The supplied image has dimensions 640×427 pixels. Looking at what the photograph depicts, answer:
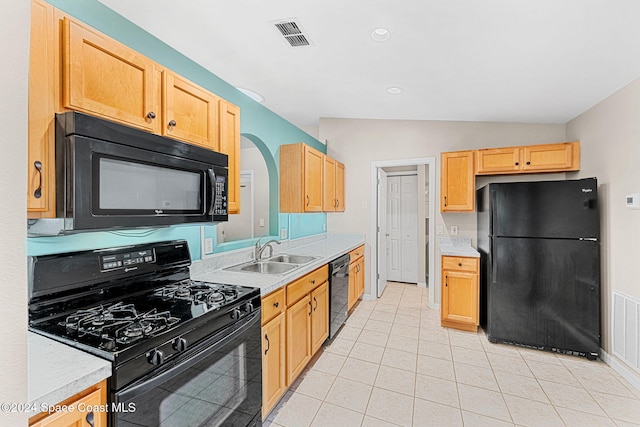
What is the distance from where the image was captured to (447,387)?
2270 mm

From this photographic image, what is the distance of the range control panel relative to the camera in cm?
143

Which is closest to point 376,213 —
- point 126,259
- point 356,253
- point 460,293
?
point 356,253

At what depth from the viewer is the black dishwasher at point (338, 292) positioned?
2867 mm

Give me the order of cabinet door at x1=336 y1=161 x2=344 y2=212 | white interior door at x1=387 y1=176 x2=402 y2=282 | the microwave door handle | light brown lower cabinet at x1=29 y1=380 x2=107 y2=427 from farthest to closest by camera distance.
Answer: white interior door at x1=387 y1=176 x2=402 y2=282, cabinet door at x1=336 y1=161 x2=344 y2=212, the microwave door handle, light brown lower cabinet at x1=29 y1=380 x2=107 y2=427

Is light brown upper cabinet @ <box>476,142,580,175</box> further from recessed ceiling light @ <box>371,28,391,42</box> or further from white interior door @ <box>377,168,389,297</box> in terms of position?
recessed ceiling light @ <box>371,28,391,42</box>

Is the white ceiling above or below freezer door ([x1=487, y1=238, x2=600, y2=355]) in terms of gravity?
above

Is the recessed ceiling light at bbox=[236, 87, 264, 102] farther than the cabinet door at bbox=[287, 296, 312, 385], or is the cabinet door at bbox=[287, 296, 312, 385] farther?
the recessed ceiling light at bbox=[236, 87, 264, 102]

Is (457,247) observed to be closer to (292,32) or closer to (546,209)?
(546,209)

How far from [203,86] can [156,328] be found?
1.70 metres

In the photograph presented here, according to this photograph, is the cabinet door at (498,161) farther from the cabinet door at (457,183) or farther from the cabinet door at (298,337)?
the cabinet door at (298,337)

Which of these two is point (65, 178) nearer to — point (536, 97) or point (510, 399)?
point (510, 399)

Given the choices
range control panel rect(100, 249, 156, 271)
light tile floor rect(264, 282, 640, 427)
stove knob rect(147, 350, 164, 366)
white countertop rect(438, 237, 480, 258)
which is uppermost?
range control panel rect(100, 249, 156, 271)

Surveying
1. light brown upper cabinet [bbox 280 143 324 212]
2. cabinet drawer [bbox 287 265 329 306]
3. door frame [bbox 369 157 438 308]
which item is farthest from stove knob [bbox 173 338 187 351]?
door frame [bbox 369 157 438 308]

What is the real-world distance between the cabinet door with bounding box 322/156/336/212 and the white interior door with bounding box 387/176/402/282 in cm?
180
